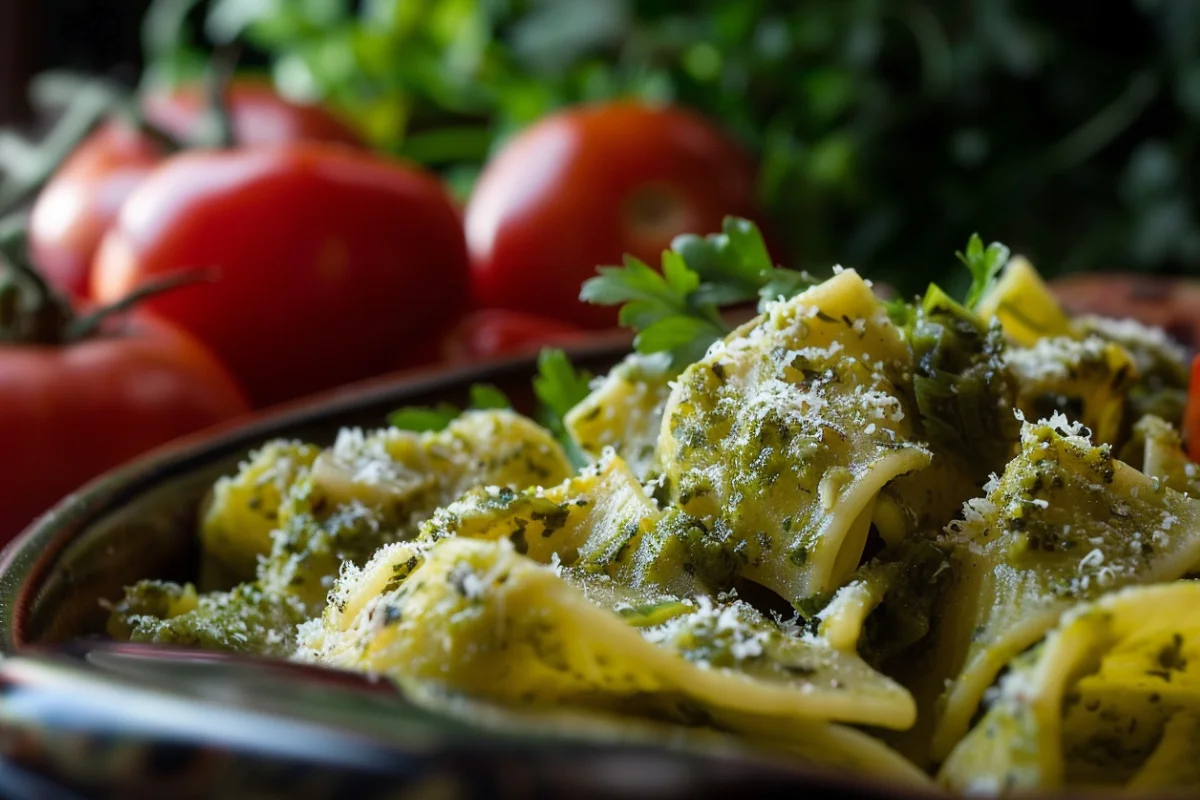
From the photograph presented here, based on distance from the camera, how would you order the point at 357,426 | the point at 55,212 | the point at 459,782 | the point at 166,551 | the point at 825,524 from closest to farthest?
the point at 459,782
the point at 825,524
the point at 166,551
the point at 357,426
the point at 55,212

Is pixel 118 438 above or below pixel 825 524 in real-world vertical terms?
above

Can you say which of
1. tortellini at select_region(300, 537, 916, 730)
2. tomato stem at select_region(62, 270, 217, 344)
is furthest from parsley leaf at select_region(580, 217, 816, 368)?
tomato stem at select_region(62, 270, 217, 344)

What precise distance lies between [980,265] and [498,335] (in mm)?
943

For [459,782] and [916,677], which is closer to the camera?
[459,782]

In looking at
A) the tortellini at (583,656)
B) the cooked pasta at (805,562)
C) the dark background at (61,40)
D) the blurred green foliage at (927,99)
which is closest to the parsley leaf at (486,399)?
the cooked pasta at (805,562)

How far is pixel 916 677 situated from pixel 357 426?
0.72 meters

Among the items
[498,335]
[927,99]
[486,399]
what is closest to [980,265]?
[486,399]

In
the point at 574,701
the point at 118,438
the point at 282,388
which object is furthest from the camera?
the point at 282,388

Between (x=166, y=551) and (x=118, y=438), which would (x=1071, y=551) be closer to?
(x=166, y=551)

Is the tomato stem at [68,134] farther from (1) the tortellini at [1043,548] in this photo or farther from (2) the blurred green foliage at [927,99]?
(1) the tortellini at [1043,548]

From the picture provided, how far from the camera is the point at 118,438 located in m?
1.49

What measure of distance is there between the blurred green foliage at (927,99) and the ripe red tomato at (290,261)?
79cm

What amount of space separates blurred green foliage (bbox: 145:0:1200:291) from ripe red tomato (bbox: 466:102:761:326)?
0.26 meters

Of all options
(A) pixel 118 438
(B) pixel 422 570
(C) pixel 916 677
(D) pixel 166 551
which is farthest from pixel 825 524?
(A) pixel 118 438
